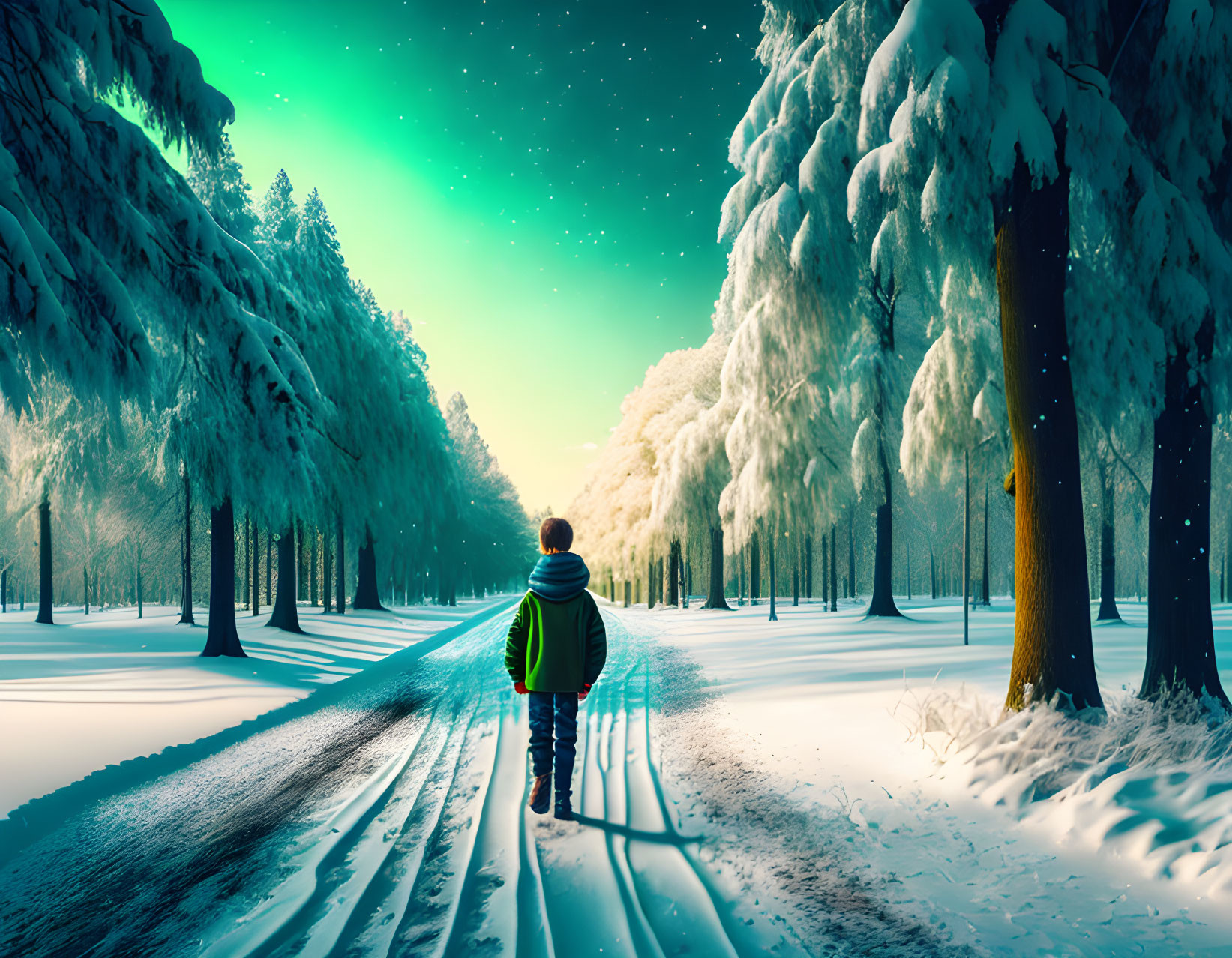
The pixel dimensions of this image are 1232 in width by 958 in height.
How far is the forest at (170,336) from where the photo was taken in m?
6.23

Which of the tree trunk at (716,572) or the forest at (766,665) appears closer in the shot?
the forest at (766,665)

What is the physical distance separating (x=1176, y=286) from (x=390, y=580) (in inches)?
1488

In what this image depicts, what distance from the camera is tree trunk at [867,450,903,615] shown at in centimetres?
1920

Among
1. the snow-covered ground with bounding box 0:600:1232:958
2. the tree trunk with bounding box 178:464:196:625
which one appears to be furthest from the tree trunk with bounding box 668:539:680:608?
the snow-covered ground with bounding box 0:600:1232:958

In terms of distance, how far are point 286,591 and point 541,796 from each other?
1630 cm

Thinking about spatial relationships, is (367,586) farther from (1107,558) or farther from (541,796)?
(541,796)

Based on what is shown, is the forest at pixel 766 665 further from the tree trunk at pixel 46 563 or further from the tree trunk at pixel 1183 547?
the tree trunk at pixel 46 563

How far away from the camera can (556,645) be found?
15.8 ft

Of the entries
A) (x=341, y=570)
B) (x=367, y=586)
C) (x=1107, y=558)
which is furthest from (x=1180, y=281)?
(x=367, y=586)

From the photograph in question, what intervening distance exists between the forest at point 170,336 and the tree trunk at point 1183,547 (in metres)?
8.71

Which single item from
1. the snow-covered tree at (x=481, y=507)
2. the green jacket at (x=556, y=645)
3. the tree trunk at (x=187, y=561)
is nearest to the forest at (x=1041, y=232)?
the green jacket at (x=556, y=645)

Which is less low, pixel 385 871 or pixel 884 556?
pixel 884 556

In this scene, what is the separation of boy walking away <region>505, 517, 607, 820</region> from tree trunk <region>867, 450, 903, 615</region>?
15.9 m

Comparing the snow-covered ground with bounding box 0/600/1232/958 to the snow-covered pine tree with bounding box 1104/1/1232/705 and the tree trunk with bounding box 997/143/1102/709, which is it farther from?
the snow-covered pine tree with bounding box 1104/1/1232/705
